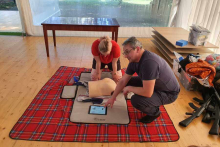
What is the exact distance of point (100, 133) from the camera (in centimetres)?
145

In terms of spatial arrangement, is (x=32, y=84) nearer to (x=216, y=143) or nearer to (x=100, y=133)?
(x=100, y=133)

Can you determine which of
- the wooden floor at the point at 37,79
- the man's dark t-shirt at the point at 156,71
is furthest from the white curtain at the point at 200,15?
the man's dark t-shirt at the point at 156,71

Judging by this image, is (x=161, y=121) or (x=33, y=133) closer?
(x=33, y=133)

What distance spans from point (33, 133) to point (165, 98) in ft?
3.82

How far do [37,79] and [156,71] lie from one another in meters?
1.62

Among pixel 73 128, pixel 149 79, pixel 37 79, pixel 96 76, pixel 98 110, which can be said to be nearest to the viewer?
pixel 149 79

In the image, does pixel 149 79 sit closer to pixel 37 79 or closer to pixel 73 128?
pixel 73 128

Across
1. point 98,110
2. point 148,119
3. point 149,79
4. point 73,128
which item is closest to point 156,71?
point 149,79

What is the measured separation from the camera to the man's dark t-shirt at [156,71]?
126 centimetres

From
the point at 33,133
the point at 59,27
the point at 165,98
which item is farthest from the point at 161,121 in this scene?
the point at 59,27

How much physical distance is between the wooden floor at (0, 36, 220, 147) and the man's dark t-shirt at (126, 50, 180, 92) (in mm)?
423

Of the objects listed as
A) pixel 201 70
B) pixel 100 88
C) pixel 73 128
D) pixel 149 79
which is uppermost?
pixel 149 79

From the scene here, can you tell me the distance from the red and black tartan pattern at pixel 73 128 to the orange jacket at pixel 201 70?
23.1 inches

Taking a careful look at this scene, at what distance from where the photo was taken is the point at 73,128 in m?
1.48
